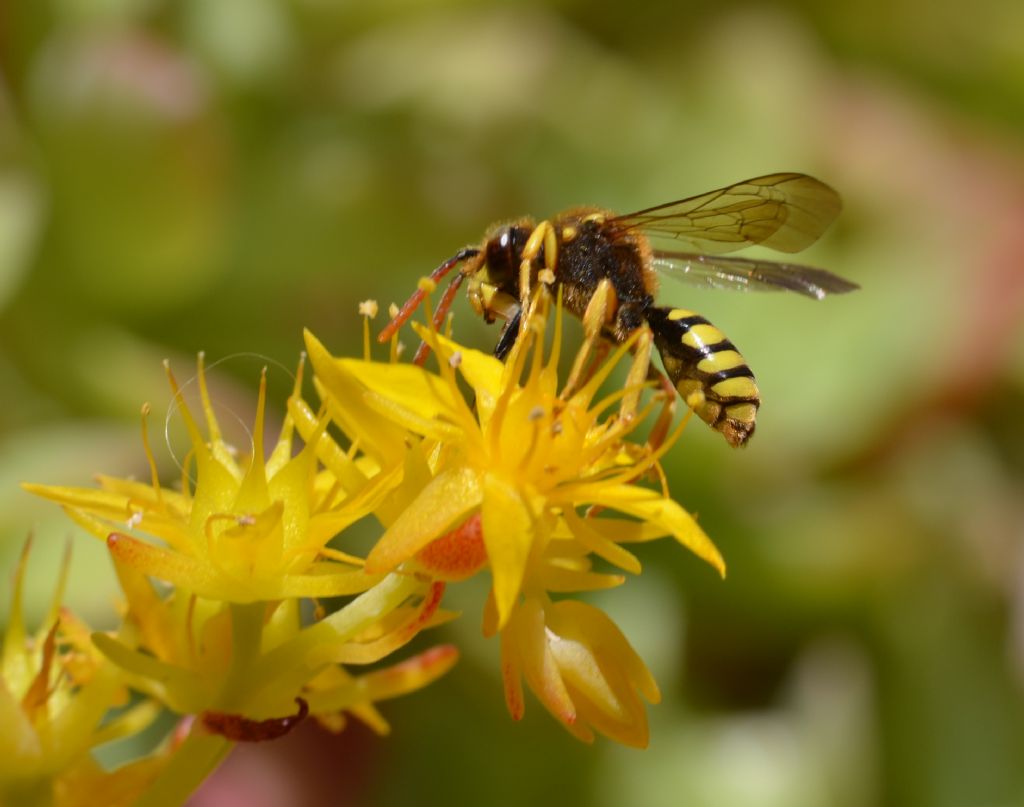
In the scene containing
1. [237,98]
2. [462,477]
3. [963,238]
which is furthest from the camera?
[963,238]

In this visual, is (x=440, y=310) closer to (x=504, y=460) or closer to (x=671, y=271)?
(x=504, y=460)

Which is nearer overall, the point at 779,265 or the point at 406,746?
the point at 779,265

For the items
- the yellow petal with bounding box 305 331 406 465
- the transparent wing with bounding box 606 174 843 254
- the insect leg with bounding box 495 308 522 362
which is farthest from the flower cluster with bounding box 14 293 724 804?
the transparent wing with bounding box 606 174 843 254

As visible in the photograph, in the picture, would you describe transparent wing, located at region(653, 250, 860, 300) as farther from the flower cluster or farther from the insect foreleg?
the flower cluster

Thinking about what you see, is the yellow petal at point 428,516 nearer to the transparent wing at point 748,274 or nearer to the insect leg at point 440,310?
the insect leg at point 440,310

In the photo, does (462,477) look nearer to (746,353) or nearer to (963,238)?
(746,353)

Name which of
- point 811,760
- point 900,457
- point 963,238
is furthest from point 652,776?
point 963,238

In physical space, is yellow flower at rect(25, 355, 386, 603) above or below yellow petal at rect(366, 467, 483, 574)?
below
